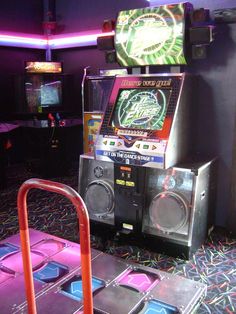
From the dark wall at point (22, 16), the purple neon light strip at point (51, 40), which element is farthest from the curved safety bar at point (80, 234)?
the dark wall at point (22, 16)

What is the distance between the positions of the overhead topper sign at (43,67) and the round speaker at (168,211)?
4.22 metres

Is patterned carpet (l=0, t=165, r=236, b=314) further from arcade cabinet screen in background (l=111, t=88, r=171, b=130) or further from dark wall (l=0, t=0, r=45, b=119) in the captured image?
dark wall (l=0, t=0, r=45, b=119)

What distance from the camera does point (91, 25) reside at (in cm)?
657

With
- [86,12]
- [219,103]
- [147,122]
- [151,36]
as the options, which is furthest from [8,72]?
[219,103]

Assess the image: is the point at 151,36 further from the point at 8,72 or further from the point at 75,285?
the point at 8,72

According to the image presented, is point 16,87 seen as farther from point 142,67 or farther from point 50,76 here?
point 142,67

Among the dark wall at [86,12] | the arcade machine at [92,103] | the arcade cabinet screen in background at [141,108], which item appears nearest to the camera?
the arcade cabinet screen in background at [141,108]

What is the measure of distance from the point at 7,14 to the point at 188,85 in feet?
15.7

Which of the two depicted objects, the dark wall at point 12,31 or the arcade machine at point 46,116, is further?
the dark wall at point 12,31

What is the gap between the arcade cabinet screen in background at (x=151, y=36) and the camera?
3.02m

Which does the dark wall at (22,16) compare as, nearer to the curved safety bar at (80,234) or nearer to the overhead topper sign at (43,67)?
the overhead topper sign at (43,67)

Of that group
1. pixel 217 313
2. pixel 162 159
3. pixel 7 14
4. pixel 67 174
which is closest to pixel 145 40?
pixel 162 159

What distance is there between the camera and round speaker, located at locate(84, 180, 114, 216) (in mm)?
3354

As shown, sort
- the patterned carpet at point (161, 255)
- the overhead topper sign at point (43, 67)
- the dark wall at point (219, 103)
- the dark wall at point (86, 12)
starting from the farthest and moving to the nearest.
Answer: the overhead topper sign at point (43, 67), the dark wall at point (86, 12), the dark wall at point (219, 103), the patterned carpet at point (161, 255)
